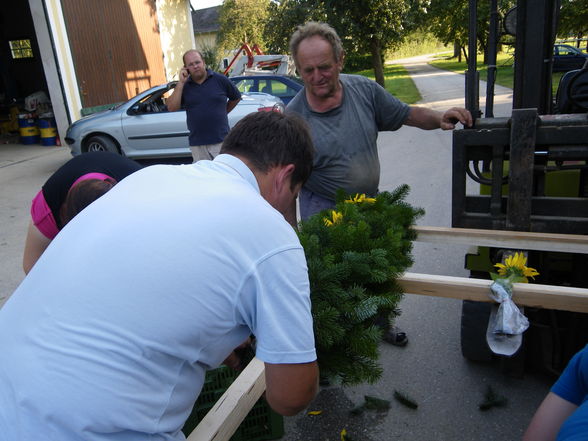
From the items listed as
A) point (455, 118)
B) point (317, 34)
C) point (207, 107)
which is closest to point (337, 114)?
point (317, 34)

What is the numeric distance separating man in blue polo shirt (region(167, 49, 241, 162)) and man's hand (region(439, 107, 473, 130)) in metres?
4.30

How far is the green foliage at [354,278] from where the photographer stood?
6.14ft

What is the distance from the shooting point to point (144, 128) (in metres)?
9.81

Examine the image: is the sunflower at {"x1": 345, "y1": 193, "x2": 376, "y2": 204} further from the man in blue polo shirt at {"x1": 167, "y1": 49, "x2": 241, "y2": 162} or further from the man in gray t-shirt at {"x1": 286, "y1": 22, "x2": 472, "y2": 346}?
the man in blue polo shirt at {"x1": 167, "y1": 49, "x2": 241, "y2": 162}

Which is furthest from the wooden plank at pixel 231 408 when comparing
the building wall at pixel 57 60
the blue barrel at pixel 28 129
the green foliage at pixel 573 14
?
the blue barrel at pixel 28 129

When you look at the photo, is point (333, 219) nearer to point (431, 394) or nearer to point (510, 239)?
point (510, 239)

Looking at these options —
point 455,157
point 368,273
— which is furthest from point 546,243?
point 368,273

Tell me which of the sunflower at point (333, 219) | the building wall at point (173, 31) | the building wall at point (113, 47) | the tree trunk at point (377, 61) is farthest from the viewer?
the tree trunk at point (377, 61)

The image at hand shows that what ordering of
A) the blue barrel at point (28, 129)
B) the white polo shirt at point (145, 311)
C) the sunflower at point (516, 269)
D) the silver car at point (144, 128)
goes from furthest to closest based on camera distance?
the blue barrel at point (28, 129), the silver car at point (144, 128), the sunflower at point (516, 269), the white polo shirt at point (145, 311)

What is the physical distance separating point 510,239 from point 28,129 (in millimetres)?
15134

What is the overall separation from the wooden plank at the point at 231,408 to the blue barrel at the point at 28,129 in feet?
49.5

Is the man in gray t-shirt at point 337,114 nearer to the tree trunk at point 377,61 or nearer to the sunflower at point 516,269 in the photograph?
the sunflower at point 516,269

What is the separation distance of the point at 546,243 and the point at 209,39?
43.9m

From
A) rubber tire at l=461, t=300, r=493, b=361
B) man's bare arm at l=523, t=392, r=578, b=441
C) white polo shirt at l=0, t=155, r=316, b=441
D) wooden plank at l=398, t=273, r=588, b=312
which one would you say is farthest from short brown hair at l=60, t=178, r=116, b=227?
rubber tire at l=461, t=300, r=493, b=361
